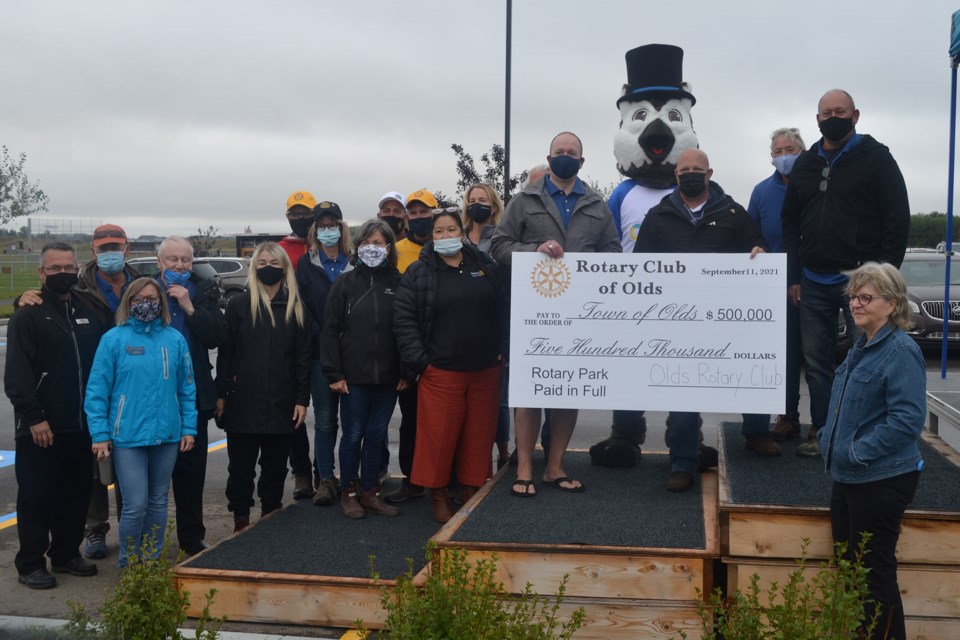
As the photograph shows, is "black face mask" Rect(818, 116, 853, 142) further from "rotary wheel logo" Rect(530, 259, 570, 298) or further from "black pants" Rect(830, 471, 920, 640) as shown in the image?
"black pants" Rect(830, 471, 920, 640)

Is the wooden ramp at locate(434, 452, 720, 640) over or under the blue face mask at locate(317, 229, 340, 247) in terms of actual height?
under

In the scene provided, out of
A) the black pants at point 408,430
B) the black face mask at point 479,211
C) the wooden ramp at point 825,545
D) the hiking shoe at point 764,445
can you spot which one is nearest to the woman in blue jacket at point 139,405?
the black pants at point 408,430

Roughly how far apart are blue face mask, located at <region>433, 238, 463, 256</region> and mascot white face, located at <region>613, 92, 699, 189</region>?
180 cm

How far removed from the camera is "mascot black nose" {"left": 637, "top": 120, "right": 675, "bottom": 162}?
705cm

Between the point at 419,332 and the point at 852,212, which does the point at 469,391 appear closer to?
the point at 419,332

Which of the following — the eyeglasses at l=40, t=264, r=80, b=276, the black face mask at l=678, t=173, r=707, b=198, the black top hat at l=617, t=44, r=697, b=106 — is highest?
the black top hat at l=617, t=44, r=697, b=106

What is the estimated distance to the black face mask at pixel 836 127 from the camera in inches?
204

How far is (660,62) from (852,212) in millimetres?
2872

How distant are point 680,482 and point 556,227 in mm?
1686

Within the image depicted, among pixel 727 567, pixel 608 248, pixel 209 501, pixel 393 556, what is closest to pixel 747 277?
pixel 608 248

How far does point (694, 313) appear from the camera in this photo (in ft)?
17.6

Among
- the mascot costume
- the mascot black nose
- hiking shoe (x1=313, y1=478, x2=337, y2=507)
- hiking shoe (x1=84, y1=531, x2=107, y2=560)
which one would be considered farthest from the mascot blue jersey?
hiking shoe (x1=84, y1=531, x2=107, y2=560)

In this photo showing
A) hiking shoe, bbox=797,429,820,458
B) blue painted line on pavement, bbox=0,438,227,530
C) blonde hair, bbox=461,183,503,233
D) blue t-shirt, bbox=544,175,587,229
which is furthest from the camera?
blue painted line on pavement, bbox=0,438,227,530

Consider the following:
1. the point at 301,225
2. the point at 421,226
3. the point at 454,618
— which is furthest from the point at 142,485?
the point at 454,618
